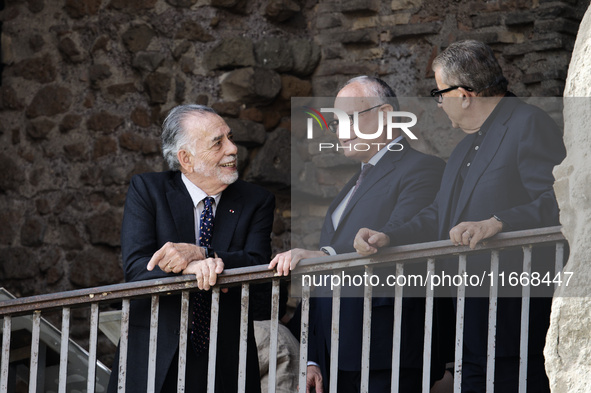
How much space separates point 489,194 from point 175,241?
3.49 ft

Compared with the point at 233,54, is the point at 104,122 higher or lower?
lower

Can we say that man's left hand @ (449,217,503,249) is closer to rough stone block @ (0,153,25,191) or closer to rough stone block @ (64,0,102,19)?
rough stone block @ (64,0,102,19)

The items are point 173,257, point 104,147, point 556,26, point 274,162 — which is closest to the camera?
point 173,257

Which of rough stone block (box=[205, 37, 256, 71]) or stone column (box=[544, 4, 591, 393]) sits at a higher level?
rough stone block (box=[205, 37, 256, 71])

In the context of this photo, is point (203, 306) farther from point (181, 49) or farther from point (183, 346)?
point (181, 49)

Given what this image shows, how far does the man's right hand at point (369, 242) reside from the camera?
2.86 metres

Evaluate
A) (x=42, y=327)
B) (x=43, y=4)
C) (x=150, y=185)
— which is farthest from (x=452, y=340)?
(x=43, y=4)

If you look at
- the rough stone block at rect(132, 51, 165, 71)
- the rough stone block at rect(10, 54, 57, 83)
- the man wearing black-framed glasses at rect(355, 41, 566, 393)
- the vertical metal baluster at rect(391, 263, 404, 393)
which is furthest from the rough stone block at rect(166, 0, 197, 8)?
the vertical metal baluster at rect(391, 263, 404, 393)

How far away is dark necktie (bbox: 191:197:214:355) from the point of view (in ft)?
10.3

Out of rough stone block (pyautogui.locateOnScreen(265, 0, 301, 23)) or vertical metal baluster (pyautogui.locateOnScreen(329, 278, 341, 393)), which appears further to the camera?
rough stone block (pyautogui.locateOnScreen(265, 0, 301, 23))

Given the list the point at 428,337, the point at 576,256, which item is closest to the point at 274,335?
the point at 428,337

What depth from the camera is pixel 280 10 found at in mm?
5184

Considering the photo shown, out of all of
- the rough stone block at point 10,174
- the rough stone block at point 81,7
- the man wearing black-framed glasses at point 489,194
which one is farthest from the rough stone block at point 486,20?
the rough stone block at point 10,174

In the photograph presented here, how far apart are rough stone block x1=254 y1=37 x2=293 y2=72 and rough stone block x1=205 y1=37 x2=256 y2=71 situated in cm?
6
